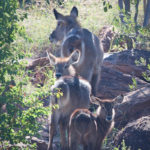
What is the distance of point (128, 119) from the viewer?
29.2ft

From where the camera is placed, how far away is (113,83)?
10820 millimetres

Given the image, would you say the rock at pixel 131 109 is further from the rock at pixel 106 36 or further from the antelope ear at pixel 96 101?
the rock at pixel 106 36

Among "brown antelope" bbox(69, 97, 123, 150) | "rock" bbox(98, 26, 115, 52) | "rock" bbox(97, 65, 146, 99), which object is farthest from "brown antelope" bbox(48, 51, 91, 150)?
"rock" bbox(98, 26, 115, 52)

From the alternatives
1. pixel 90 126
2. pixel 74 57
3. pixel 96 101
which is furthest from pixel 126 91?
pixel 90 126

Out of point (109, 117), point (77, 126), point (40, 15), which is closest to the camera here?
point (77, 126)

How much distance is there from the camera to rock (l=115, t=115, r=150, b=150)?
277 inches

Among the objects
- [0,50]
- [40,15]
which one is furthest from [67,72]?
[40,15]

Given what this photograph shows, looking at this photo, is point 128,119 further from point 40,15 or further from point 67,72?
point 40,15

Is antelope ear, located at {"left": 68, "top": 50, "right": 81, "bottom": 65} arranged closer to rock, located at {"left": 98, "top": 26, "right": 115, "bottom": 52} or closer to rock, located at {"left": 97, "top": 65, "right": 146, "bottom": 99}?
rock, located at {"left": 97, "top": 65, "right": 146, "bottom": 99}

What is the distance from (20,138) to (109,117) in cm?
231

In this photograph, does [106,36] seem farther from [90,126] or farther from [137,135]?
[137,135]

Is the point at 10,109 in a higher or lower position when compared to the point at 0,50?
lower

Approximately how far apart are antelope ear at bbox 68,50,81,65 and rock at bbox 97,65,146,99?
1409 millimetres

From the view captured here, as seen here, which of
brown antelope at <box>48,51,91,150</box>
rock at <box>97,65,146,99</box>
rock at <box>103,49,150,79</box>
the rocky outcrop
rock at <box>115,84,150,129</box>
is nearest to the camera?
the rocky outcrop
